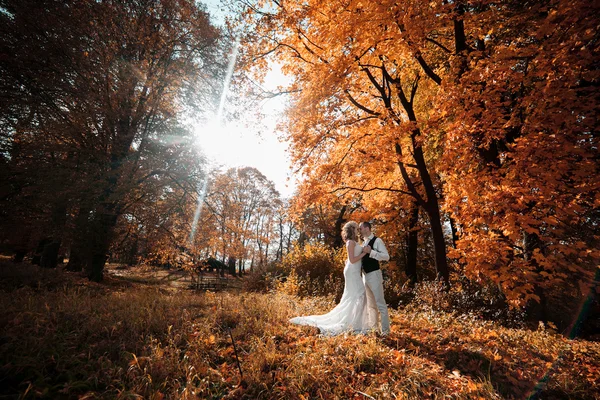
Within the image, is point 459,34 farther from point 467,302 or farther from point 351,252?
point 467,302

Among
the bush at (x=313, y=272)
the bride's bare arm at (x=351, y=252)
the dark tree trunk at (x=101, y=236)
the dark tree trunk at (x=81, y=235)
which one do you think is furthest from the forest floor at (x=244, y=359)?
the bush at (x=313, y=272)

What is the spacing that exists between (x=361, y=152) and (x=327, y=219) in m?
17.4

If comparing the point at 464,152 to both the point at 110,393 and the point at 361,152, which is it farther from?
the point at 110,393

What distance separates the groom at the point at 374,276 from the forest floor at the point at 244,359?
50cm

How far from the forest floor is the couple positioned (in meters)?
0.50

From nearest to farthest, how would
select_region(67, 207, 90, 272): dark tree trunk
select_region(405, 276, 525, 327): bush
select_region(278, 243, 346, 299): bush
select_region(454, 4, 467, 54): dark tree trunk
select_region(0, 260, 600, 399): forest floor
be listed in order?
select_region(0, 260, 600, 399): forest floor < select_region(405, 276, 525, 327): bush < select_region(454, 4, 467, 54): dark tree trunk < select_region(67, 207, 90, 272): dark tree trunk < select_region(278, 243, 346, 299): bush

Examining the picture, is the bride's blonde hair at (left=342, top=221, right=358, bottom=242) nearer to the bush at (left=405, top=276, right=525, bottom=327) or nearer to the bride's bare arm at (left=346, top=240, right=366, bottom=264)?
the bride's bare arm at (left=346, top=240, right=366, bottom=264)

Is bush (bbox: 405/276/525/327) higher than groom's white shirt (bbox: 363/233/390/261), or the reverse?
groom's white shirt (bbox: 363/233/390/261)

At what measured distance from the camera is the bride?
203 inches

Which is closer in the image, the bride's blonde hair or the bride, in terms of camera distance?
the bride

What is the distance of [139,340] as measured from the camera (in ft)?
11.2

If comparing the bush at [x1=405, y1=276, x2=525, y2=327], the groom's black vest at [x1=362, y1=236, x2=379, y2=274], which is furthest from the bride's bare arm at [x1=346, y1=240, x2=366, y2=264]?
the bush at [x1=405, y1=276, x2=525, y2=327]

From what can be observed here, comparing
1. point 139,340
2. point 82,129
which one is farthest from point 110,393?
point 82,129

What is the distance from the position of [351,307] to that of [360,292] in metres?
0.36
